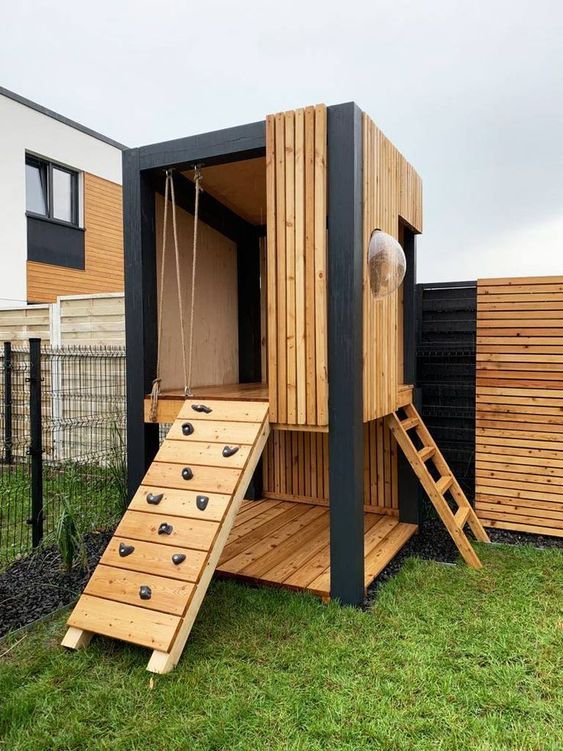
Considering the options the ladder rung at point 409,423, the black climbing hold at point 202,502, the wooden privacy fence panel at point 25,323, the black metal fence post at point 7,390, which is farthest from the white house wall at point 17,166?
the black climbing hold at point 202,502

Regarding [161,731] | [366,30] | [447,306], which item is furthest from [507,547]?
[366,30]

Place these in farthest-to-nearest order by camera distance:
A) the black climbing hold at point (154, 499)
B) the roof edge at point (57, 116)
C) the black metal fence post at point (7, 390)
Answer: the roof edge at point (57, 116) → the black metal fence post at point (7, 390) → the black climbing hold at point (154, 499)

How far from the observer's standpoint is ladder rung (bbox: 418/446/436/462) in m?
3.85

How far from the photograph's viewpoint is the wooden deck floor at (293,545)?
3.28m

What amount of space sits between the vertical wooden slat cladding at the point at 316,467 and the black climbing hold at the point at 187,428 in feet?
4.76

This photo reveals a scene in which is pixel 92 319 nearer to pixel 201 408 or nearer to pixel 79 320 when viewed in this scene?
pixel 79 320

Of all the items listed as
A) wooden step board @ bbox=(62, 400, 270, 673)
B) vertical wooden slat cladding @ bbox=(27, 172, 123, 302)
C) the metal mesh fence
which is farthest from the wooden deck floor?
vertical wooden slat cladding @ bbox=(27, 172, 123, 302)

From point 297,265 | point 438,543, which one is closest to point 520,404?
point 438,543

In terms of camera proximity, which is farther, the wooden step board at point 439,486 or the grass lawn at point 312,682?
the wooden step board at point 439,486

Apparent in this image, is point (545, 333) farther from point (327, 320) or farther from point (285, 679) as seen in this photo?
point (285, 679)

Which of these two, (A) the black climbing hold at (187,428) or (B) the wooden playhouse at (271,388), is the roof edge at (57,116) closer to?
(B) the wooden playhouse at (271,388)

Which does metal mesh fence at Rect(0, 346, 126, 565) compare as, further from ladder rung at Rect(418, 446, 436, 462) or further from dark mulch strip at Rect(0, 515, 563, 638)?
ladder rung at Rect(418, 446, 436, 462)

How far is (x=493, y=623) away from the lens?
2760 mm

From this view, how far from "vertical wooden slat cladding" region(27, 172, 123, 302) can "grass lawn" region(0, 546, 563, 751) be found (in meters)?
8.90
